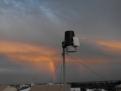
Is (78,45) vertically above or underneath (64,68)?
above

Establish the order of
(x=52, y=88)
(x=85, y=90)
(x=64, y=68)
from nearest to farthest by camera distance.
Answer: (x=64, y=68) < (x=52, y=88) < (x=85, y=90)

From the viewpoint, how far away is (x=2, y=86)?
3597cm

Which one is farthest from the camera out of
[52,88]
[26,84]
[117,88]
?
[117,88]

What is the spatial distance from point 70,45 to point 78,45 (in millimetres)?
388

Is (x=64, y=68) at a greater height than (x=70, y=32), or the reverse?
(x=70, y=32)

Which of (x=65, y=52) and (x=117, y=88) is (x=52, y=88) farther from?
(x=117, y=88)

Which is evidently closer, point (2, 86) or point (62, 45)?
point (62, 45)

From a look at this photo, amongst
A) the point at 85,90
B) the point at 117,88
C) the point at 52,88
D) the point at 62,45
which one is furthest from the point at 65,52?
the point at 85,90

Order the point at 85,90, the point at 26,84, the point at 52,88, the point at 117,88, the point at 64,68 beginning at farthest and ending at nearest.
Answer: the point at 85,90 → the point at 117,88 → the point at 26,84 → the point at 52,88 → the point at 64,68

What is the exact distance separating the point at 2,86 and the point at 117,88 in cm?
3510

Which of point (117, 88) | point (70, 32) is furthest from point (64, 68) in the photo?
point (117, 88)

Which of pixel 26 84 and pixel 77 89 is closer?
pixel 26 84

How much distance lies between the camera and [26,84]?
148ft

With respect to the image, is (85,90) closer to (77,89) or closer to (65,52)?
(77,89)
